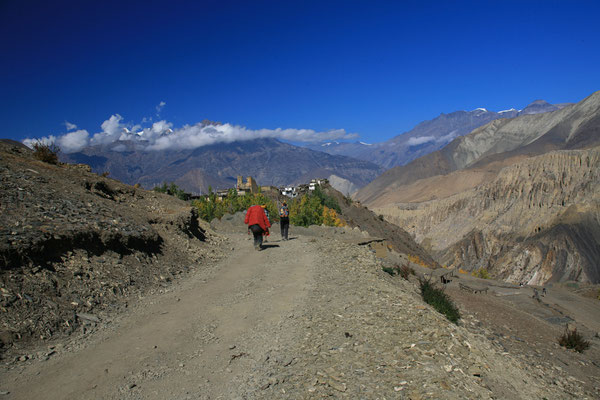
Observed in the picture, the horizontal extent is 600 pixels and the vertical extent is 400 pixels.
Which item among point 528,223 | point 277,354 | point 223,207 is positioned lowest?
point 528,223

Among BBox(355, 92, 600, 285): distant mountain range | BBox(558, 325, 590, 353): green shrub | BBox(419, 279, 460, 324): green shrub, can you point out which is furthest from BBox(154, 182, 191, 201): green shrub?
BBox(355, 92, 600, 285): distant mountain range

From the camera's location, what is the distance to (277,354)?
5.63 meters

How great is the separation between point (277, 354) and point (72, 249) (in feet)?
17.2

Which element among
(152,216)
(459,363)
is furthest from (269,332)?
(152,216)

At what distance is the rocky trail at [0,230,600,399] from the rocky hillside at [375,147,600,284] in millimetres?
61234

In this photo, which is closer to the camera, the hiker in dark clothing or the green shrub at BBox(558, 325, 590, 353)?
the green shrub at BBox(558, 325, 590, 353)

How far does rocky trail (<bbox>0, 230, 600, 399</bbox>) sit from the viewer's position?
467 centimetres

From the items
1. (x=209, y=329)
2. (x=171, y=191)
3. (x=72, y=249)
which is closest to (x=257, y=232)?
(x=72, y=249)

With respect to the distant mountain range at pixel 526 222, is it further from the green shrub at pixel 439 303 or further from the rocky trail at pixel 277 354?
the rocky trail at pixel 277 354

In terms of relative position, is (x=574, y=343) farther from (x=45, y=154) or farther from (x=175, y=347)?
(x=45, y=154)

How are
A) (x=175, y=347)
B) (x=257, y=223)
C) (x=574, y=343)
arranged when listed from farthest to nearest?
(x=257, y=223)
(x=574, y=343)
(x=175, y=347)

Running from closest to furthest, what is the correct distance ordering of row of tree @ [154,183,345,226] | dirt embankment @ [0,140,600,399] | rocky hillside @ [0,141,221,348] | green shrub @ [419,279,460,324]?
1. dirt embankment @ [0,140,600,399]
2. rocky hillside @ [0,141,221,348]
3. green shrub @ [419,279,460,324]
4. row of tree @ [154,183,345,226]

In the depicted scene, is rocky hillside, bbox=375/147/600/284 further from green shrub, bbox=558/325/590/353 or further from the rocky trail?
the rocky trail

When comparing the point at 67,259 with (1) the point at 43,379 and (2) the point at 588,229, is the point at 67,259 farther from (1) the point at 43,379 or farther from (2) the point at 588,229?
(2) the point at 588,229
